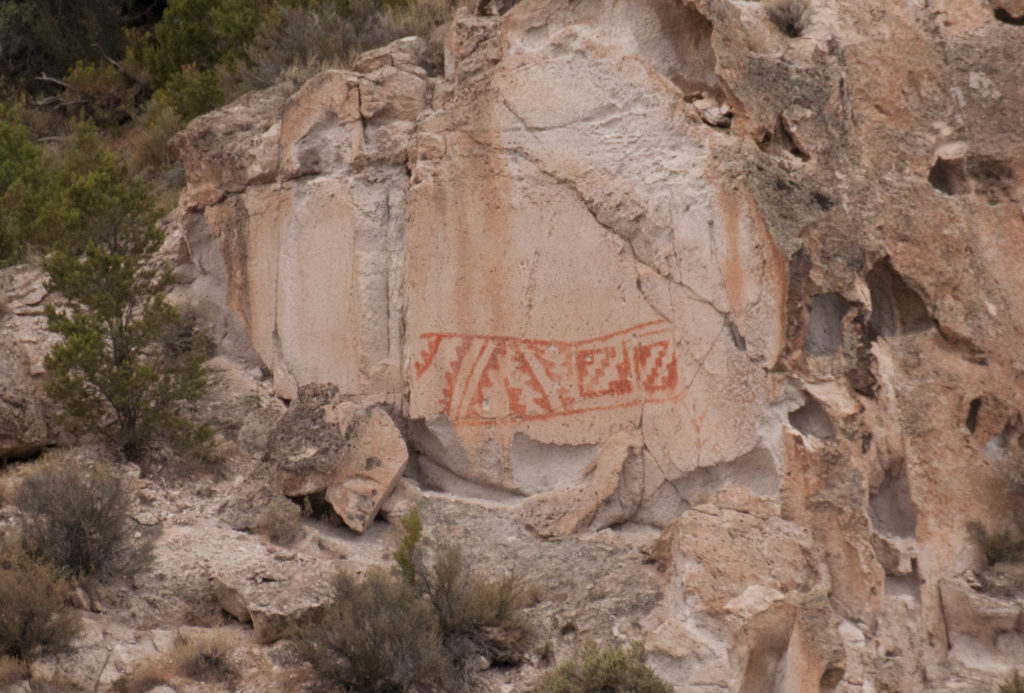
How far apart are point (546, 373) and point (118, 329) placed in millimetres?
3222

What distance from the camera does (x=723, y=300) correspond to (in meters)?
8.75

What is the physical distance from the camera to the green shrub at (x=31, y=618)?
7.63 meters

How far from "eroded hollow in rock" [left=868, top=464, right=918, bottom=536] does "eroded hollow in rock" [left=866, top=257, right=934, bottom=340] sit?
95 cm

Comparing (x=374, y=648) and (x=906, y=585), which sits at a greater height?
(x=906, y=585)

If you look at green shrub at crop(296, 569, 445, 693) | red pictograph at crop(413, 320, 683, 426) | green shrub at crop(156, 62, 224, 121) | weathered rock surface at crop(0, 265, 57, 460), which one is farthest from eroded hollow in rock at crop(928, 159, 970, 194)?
green shrub at crop(156, 62, 224, 121)

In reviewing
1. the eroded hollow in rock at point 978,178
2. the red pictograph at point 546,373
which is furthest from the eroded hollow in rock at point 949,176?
the red pictograph at point 546,373

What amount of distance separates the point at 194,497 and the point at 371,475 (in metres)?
1.25

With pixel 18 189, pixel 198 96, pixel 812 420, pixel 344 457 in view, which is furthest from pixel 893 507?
pixel 198 96

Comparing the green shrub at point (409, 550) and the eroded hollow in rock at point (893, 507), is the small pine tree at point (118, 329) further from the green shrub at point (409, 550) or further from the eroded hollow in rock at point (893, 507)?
the eroded hollow in rock at point (893, 507)

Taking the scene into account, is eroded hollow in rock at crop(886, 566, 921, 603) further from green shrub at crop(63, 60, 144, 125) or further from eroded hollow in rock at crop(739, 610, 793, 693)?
green shrub at crop(63, 60, 144, 125)

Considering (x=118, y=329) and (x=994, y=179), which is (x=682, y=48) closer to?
(x=994, y=179)

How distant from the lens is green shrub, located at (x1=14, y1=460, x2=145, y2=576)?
8359 mm

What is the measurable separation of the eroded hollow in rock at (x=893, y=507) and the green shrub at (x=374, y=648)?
2975 mm

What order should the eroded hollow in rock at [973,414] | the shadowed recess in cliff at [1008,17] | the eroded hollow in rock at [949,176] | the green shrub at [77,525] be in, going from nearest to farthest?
1. the green shrub at [77,525]
2. the eroded hollow in rock at [973,414]
3. the eroded hollow in rock at [949,176]
4. the shadowed recess in cliff at [1008,17]
